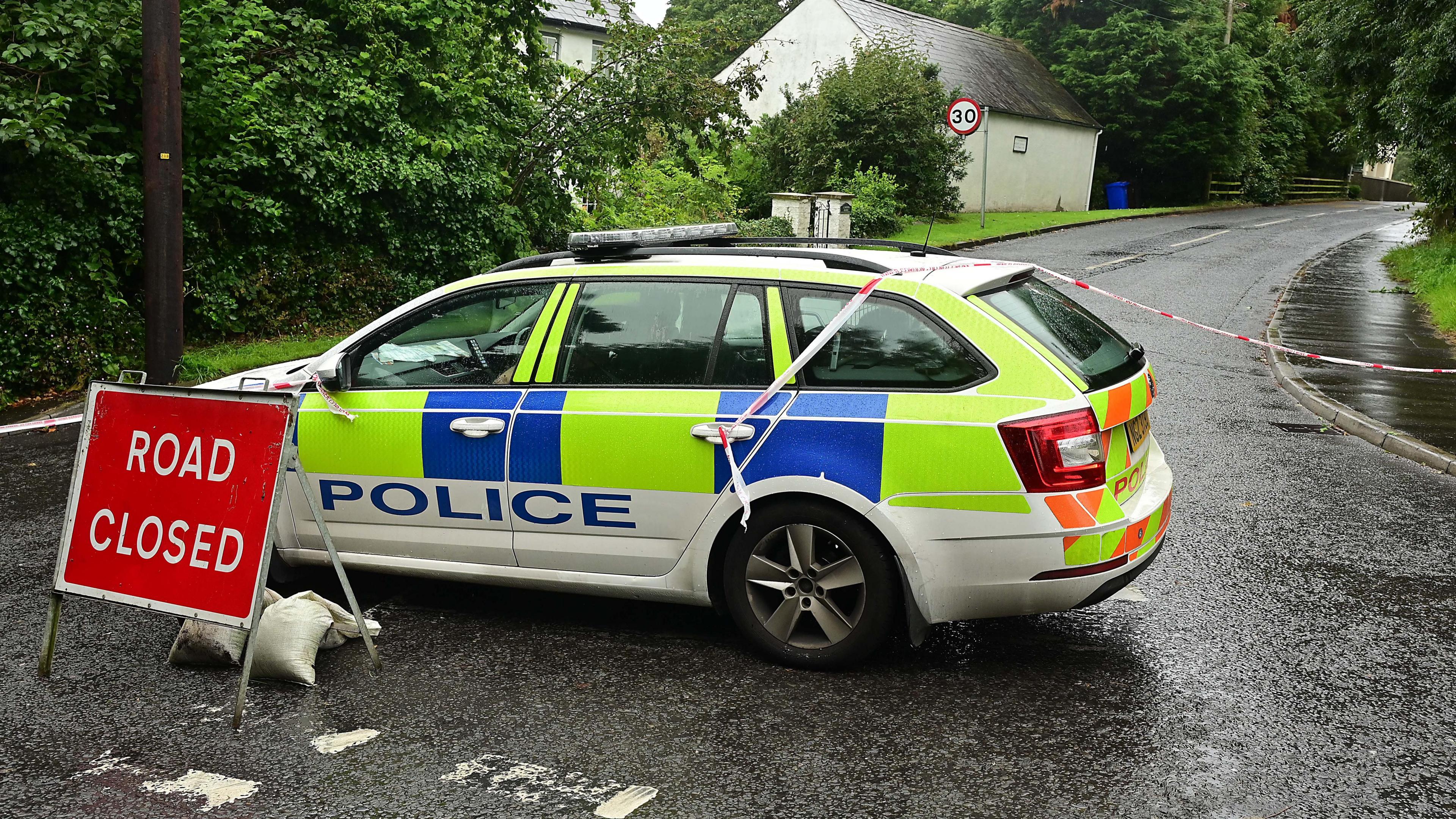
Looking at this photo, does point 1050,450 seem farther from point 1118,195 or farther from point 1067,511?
point 1118,195

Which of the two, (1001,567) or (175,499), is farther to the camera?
(175,499)

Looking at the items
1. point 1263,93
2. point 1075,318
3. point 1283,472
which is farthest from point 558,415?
point 1263,93

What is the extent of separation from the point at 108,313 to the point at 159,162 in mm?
2879

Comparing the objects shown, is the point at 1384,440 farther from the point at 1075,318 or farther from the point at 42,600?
the point at 42,600

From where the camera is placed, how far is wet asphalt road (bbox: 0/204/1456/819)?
3539 mm

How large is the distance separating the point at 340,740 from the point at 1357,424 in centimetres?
828

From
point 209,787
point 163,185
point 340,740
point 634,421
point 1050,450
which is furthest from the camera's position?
point 163,185

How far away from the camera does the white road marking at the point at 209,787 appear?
3.52 meters

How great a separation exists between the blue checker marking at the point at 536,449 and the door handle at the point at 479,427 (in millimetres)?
64

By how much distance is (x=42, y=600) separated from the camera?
527 cm

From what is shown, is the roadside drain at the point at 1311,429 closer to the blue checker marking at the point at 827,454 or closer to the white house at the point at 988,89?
the blue checker marking at the point at 827,454

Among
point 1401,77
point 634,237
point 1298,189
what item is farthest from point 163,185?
point 1298,189

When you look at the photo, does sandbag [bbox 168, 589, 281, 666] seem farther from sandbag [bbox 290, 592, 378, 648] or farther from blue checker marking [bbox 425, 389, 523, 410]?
blue checker marking [bbox 425, 389, 523, 410]

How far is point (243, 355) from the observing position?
1202 cm
